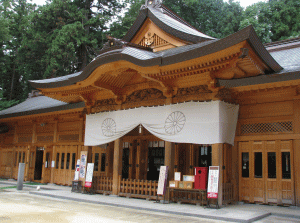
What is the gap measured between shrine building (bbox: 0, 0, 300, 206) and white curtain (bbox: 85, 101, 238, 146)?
36 mm

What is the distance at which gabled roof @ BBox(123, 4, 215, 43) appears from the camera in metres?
11.5

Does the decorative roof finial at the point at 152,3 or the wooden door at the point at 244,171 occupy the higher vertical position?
the decorative roof finial at the point at 152,3

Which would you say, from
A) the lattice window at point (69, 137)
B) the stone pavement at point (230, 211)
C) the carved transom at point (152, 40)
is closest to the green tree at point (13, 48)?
the lattice window at point (69, 137)

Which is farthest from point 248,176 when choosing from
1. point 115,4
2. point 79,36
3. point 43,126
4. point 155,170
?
point 115,4

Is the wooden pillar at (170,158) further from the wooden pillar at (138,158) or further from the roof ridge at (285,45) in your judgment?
the roof ridge at (285,45)

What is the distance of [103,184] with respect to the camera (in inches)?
493

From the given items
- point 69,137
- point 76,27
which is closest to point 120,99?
point 69,137

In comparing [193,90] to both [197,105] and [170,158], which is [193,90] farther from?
[170,158]

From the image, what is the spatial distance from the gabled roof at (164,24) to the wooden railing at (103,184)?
257 inches

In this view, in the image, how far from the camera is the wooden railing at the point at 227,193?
9500mm

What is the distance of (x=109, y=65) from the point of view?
10758 mm

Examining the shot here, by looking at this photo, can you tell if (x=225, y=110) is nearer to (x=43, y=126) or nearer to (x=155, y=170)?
(x=155, y=170)

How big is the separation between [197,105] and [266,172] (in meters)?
3.25

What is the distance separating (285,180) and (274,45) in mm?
6184
